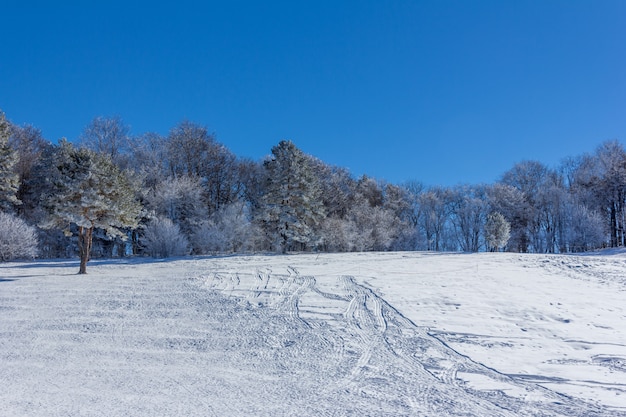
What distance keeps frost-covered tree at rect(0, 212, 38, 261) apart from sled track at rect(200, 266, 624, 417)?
64.1ft

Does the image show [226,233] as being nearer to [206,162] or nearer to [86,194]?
[206,162]

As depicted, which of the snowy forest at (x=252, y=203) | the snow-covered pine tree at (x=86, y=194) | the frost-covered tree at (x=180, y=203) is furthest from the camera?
the frost-covered tree at (x=180, y=203)

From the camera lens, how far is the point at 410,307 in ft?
34.6

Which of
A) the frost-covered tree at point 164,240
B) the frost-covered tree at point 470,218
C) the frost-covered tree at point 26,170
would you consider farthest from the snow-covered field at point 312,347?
the frost-covered tree at point 470,218

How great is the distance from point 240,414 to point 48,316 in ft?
26.6

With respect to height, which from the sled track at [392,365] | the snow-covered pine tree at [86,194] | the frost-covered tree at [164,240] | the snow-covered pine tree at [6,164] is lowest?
the sled track at [392,365]

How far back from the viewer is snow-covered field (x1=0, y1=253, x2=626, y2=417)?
195 inches

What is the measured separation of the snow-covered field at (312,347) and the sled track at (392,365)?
0.04 meters

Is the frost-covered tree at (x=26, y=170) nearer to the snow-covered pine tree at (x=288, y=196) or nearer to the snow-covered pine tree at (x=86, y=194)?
the snow-covered pine tree at (x=86, y=194)

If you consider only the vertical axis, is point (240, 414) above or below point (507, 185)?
below

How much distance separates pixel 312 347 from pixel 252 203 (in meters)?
32.7

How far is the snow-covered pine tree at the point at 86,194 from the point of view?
1644 cm

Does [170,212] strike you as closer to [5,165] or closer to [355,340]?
[5,165]

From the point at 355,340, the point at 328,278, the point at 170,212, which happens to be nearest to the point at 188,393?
the point at 355,340
